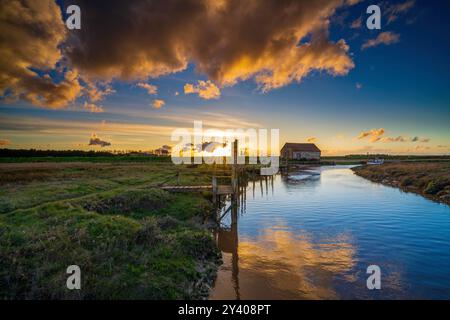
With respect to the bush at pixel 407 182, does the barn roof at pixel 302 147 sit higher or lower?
higher

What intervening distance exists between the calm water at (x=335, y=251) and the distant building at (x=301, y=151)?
3035 inches

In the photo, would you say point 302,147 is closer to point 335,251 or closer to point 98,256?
point 335,251

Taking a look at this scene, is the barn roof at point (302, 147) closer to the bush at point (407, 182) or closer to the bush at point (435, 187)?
the bush at point (407, 182)

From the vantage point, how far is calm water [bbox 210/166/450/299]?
8.34 metres

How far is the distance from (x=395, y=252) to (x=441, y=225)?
6.79m

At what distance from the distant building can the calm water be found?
7708 cm

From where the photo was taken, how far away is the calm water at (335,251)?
8344mm

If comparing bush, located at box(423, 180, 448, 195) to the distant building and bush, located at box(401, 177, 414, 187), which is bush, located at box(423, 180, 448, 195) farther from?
the distant building

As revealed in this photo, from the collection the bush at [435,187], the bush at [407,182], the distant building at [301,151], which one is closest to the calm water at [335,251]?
the bush at [435,187]

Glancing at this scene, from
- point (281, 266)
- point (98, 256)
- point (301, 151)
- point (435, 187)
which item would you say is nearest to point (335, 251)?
point (281, 266)

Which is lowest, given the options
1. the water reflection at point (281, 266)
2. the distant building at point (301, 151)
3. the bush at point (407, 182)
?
the water reflection at point (281, 266)

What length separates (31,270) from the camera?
22.8 ft

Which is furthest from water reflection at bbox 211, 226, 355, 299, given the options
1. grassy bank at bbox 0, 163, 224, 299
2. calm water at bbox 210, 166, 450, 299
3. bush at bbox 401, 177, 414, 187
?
bush at bbox 401, 177, 414, 187
